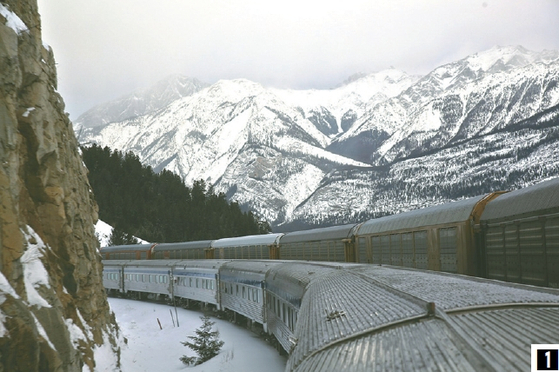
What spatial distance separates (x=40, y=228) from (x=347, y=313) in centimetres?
1173

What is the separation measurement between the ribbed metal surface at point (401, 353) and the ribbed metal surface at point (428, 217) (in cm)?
1146

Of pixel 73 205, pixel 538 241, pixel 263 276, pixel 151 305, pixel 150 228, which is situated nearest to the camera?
pixel 538 241

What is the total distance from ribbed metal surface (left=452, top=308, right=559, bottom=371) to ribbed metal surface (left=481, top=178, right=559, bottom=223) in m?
6.74

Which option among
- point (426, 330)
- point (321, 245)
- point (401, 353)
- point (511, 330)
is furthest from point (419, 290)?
point (321, 245)

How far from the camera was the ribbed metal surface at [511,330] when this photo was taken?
139 inches

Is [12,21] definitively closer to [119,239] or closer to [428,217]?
[428,217]

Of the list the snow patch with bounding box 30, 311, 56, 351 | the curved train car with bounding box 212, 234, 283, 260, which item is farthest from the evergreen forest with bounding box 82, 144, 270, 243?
the snow patch with bounding box 30, 311, 56, 351

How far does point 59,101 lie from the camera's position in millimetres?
18891

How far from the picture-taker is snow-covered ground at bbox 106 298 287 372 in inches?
815

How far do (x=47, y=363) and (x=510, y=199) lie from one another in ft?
40.6

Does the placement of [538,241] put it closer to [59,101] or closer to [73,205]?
[73,205]

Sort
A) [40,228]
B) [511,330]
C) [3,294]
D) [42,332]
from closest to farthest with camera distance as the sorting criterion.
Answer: [511,330] → [3,294] → [42,332] → [40,228]

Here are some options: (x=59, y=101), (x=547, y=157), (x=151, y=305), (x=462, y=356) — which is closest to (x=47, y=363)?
(x=462, y=356)

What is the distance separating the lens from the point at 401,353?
161 inches
